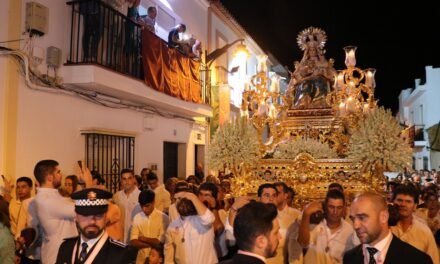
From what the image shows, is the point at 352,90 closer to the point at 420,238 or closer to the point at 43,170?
the point at 420,238

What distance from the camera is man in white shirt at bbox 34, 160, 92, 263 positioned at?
452cm

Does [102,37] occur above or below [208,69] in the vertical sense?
below

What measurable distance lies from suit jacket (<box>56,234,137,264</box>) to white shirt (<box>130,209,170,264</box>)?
2.35 meters

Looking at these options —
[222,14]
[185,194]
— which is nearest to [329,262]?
[185,194]

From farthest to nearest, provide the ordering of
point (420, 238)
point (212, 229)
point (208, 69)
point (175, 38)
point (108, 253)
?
point (208, 69) → point (175, 38) → point (212, 229) → point (420, 238) → point (108, 253)

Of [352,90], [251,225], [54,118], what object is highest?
[352,90]

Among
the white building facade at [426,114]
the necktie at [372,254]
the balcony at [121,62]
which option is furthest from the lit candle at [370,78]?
the white building facade at [426,114]

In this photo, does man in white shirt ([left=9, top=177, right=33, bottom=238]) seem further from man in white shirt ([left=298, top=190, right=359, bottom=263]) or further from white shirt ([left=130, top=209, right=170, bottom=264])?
man in white shirt ([left=298, top=190, right=359, bottom=263])

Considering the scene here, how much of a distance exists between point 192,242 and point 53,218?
1.36m

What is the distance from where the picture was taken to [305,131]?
955 centimetres

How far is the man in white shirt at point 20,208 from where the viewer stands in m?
5.74

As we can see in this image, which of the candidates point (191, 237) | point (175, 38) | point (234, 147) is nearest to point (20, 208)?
point (191, 237)

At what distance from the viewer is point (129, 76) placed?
9.86 m

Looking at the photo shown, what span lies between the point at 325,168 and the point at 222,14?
39.3 ft
